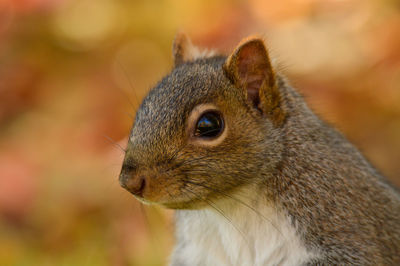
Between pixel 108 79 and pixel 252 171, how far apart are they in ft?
8.57

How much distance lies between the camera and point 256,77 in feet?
6.59

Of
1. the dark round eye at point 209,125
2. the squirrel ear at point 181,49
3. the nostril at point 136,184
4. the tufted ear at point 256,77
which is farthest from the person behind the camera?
the squirrel ear at point 181,49

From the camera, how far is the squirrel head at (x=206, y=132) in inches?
70.1

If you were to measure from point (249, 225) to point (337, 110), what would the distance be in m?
2.72

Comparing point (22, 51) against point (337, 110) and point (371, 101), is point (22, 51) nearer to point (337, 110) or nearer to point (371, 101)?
point (337, 110)

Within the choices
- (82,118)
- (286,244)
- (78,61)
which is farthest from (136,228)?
(286,244)

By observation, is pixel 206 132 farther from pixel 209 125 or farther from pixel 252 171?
pixel 252 171

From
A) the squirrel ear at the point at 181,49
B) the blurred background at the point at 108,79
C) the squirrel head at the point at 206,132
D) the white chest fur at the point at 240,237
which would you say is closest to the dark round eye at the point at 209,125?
the squirrel head at the point at 206,132

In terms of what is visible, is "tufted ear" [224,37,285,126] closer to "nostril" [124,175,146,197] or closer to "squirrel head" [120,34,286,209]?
"squirrel head" [120,34,286,209]

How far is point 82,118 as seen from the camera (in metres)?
4.05

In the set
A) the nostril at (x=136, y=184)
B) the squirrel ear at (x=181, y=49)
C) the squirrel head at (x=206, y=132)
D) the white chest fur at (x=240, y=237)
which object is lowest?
the white chest fur at (x=240, y=237)

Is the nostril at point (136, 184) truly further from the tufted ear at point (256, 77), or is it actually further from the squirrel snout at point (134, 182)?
the tufted ear at point (256, 77)

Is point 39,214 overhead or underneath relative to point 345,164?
underneath

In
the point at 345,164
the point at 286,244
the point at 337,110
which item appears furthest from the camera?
the point at 337,110
